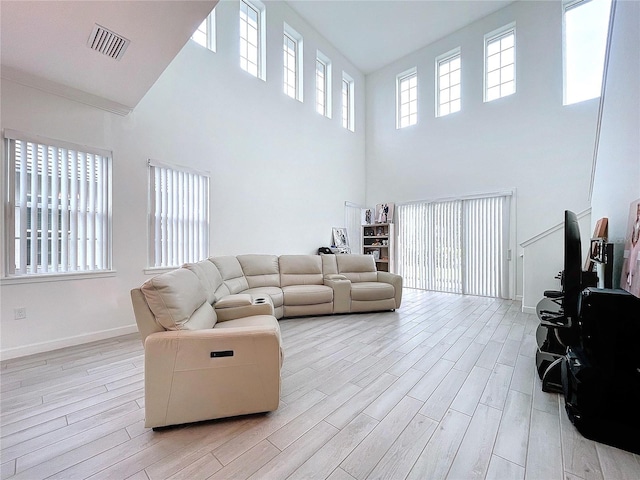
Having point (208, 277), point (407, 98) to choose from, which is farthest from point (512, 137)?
point (208, 277)

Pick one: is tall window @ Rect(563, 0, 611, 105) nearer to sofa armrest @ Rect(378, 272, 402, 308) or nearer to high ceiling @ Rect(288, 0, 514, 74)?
high ceiling @ Rect(288, 0, 514, 74)

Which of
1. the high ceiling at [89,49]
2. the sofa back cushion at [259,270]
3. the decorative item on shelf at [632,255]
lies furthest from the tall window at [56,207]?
the decorative item on shelf at [632,255]

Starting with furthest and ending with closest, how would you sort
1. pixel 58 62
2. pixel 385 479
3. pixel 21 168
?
1. pixel 21 168
2. pixel 58 62
3. pixel 385 479

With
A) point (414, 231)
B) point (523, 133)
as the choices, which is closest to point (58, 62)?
point (414, 231)

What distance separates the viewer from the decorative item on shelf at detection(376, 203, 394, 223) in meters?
7.18

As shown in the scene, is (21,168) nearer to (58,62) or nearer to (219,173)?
(58,62)

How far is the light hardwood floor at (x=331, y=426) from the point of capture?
1381 mm

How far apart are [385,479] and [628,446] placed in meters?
1.41

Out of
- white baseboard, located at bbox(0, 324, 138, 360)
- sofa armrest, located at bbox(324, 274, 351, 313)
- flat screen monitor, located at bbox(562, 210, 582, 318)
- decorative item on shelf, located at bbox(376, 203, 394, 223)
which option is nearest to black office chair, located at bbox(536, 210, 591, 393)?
flat screen monitor, located at bbox(562, 210, 582, 318)

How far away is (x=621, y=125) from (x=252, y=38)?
5688mm

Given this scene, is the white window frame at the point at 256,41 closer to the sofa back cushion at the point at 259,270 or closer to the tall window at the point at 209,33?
the tall window at the point at 209,33

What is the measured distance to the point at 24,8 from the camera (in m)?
1.95

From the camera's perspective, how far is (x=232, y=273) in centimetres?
411

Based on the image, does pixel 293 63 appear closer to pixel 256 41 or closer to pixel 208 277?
pixel 256 41
